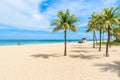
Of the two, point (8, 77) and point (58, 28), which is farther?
point (58, 28)

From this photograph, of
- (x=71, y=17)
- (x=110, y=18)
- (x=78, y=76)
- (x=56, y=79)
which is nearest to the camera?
(x=56, y=79)

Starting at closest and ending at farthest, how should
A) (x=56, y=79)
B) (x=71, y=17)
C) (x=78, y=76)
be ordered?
(x=56, y=79)
(x=78, y=76)
(x=71, y=17)

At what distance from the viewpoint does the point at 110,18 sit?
1677 centimetres

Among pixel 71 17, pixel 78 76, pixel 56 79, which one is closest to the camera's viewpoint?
pixel 56 79

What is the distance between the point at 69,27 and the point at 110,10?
5305 mm

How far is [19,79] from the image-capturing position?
8.78 metres

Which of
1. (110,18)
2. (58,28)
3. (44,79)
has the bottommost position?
(44,79)

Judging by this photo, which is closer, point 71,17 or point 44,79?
point 44,79

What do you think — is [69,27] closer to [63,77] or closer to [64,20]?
[64,20]

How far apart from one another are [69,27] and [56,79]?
9819mm

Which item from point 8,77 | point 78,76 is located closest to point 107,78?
point 78,76

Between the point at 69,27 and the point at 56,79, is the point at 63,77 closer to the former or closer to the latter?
the point at 56,79

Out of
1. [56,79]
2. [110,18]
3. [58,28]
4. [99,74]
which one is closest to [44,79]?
[56,79]

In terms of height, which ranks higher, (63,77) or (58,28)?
(58,28)
